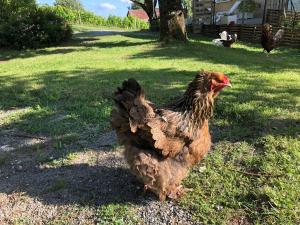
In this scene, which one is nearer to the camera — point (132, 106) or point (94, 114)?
point (132, 106)

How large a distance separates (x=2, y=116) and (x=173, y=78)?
12.6ft

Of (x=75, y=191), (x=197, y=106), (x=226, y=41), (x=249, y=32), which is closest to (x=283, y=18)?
(x=249, y=32)

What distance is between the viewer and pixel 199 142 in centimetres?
382

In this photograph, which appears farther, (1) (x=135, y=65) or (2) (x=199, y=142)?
(1) (x=135, y=65)

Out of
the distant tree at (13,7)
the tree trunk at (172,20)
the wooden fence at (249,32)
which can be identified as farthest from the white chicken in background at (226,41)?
the distant tree at (13,7)

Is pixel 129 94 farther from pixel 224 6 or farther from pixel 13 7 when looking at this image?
pixel 224 6

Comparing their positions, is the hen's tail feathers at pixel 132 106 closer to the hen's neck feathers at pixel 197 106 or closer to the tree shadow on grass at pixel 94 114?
the hen's neck feathers at pixel 197 106

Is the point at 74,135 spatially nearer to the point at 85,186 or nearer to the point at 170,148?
the point at 85,186

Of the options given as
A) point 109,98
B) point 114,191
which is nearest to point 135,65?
point 109,98

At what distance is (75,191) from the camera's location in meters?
4.15

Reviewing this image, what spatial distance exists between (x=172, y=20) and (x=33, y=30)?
7.32 meters

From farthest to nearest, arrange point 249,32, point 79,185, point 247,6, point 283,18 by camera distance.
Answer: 1. point 247,6
2. point 249,32
3. point 283,18
4. point 79,185

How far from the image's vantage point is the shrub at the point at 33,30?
17828mm

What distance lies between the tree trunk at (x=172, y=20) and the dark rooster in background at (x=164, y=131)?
11502mm
